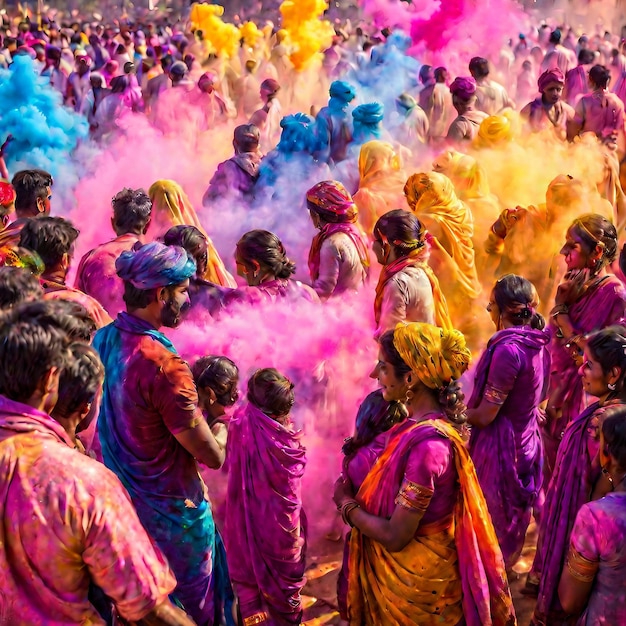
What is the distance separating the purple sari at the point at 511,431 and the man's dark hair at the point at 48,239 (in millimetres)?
1968

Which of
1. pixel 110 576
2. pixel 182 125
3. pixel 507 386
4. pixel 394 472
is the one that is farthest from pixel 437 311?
pixel 182 125

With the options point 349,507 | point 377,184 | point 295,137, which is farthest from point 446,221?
point 349,507

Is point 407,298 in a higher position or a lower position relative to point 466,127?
lower

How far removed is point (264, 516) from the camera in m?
3.62

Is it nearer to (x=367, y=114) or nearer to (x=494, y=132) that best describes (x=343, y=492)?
(x=494, y=132)

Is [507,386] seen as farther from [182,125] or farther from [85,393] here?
[182,125]

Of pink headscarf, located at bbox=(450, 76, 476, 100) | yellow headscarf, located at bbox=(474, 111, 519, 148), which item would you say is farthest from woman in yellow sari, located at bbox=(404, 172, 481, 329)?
pink headscarf, located at bbox=(450, 76, 476, 100)

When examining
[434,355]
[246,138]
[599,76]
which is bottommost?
[434,355]

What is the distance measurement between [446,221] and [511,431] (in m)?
2.15

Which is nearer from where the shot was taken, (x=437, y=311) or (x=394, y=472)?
(x=394, y=472)

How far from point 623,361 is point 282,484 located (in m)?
1.42

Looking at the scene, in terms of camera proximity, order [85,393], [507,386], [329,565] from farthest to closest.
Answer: [329,565] → [507,386] → [85,393]

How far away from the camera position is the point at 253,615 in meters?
3.71

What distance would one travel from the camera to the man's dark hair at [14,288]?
3207mm
